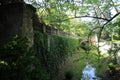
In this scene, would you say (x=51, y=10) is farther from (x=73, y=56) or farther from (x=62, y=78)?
(x=73, y=56)

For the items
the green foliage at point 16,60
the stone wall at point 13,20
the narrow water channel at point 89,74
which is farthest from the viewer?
the narrow water channel at point 89,74

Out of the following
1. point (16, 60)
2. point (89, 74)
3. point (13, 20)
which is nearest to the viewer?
point (16, 60)

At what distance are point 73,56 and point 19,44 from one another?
1247 cm

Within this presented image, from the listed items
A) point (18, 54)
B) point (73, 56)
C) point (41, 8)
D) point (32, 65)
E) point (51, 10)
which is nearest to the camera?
point (18, 54)

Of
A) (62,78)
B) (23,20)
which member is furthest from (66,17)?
(23,20)

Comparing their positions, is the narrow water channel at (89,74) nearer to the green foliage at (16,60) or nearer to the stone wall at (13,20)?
the stone wall at (13,20)

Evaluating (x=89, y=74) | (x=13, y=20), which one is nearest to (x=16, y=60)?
(x=13, y=20)

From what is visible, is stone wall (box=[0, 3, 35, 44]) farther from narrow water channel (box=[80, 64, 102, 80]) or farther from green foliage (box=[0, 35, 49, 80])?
narrow water channel (box=[80, 64, 102, 80])

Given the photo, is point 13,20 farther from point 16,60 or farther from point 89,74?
point 89,74

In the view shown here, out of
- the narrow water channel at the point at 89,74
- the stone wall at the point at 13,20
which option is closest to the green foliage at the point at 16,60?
the stone wall at the point at 13,20

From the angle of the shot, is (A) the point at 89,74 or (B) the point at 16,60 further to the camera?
(A) the point at 89,74

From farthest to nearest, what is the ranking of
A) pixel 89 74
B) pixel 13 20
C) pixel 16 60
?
pixel 89 74, pixel 13 20, pixel 16 60

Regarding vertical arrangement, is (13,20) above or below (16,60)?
above

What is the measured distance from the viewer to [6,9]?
5.37m
